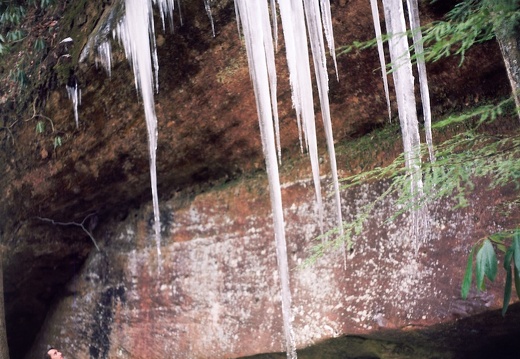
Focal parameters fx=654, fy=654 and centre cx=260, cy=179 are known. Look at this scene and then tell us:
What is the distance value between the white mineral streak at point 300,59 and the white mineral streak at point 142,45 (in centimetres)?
94

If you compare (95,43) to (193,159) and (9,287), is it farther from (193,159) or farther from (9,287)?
(9,287)

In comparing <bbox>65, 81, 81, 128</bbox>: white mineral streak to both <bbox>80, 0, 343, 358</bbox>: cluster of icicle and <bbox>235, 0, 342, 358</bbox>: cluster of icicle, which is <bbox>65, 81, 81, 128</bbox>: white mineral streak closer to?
<bbox>80, 0, 343, 358</bbox>: cluster of icicle

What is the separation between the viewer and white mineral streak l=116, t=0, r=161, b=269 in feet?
13.5

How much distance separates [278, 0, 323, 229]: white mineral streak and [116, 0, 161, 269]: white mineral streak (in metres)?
0.94

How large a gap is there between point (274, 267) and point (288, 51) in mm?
1676

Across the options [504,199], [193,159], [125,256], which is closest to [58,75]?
[193,159]

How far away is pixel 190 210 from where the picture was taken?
203 inches

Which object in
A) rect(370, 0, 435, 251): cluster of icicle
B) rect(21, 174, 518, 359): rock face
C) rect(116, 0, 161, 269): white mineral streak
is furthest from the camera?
rect(116, 0, 161, 269): white mineral streak

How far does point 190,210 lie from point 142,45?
58.6 inches

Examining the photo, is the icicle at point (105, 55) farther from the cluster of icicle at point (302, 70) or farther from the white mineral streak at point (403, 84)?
the white mineral streak at point (403, 84)

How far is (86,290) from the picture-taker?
5.55 m

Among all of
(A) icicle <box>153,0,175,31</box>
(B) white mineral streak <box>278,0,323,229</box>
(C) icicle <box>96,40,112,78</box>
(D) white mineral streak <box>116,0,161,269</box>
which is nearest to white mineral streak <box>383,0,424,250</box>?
(B) white mineral streak <box>278,0,323,229</box>

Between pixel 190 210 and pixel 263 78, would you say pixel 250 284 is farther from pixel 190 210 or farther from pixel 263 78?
pixel 263 78

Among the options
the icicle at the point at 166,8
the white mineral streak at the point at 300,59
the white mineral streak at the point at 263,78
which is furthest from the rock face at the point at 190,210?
the white mineral streak at the point at 300,59
